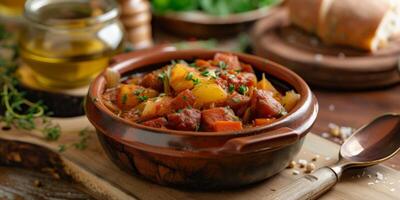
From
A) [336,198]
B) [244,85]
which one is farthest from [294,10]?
[336,198]

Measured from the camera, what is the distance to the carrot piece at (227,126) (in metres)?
1.70

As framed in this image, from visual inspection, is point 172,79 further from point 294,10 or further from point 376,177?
point 294,10

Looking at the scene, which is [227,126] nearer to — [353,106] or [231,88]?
[231,88]

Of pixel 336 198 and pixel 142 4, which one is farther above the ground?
pixel 142 4

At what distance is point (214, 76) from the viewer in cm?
190

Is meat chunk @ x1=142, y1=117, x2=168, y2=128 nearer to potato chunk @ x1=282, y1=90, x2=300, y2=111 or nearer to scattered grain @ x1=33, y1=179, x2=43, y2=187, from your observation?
potato chunk @ x1=282, y1=90, x2=300, y2=111

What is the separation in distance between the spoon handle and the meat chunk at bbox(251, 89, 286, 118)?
22cm

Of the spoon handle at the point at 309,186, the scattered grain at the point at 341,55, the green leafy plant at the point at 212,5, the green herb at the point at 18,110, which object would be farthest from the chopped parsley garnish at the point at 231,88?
the green leafy plant at the point at 212,5

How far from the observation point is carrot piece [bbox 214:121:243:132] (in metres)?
1.70

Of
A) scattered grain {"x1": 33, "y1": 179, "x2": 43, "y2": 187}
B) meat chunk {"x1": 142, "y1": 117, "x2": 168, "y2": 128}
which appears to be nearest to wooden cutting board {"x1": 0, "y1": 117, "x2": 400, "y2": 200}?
scattered grain {"x1": 33, "y1": 179, "x2": 43, "y2": 187}

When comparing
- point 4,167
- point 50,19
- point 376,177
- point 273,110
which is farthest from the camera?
point 50,19

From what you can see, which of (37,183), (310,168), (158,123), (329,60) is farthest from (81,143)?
(329,60)

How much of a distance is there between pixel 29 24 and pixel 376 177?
1.56 m

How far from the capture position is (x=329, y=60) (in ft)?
8.84
